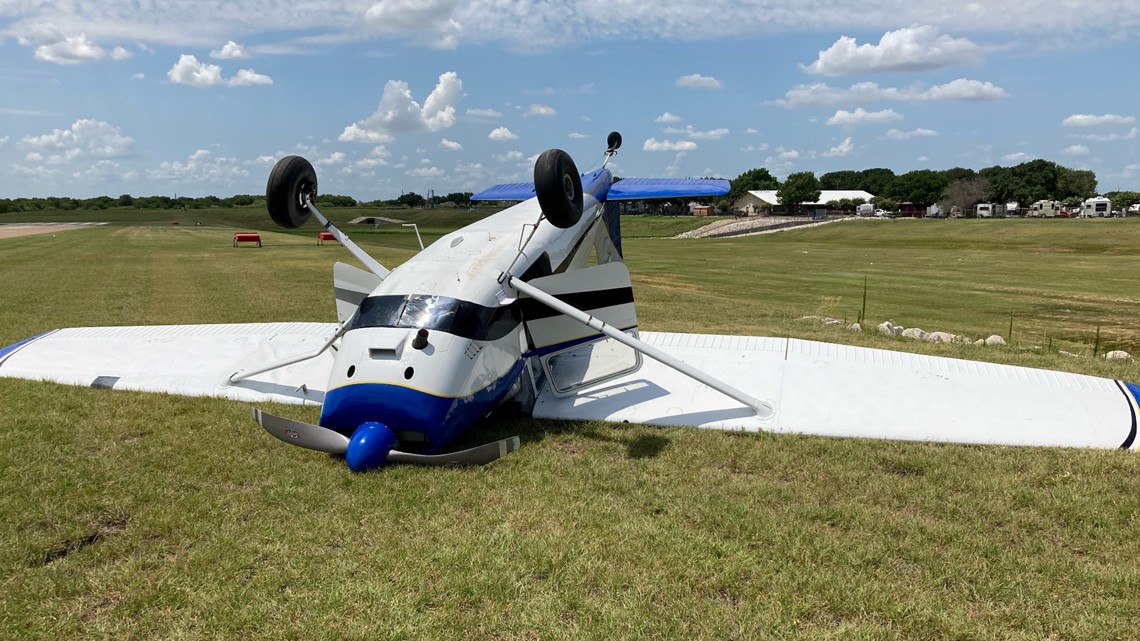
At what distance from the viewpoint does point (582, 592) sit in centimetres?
495

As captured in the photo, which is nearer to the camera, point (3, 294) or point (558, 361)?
point (558, 361)

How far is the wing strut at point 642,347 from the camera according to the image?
824cm

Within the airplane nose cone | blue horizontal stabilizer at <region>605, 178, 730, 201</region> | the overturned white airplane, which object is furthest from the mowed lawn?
blue horizontal stabilizer at <region>605, 178, 730, 201</region>

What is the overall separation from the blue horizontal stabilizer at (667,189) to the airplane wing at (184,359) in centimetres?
641

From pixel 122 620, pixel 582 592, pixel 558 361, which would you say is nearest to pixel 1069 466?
pixel 582 592

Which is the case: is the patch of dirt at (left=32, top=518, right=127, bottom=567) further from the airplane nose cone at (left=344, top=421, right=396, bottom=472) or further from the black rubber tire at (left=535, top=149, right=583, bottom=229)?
the black rubber tire at (left=535, top=149, right=583, bottom=229)

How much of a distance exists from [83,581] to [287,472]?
7.08 ft

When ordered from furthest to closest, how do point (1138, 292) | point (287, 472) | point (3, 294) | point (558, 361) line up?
point (1138, 292)
point (3, 294)
point (558, 361)
point (287, 472)

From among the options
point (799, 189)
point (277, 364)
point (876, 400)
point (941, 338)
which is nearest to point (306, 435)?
point (277, 364)

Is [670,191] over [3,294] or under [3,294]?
over

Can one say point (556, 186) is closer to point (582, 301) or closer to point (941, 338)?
point (582, 301)

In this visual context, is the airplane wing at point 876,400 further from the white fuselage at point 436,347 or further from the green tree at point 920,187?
the green tree at point 920,187

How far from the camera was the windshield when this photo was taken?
7629 mm

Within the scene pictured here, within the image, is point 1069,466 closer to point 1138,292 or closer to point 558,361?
point 558,361
